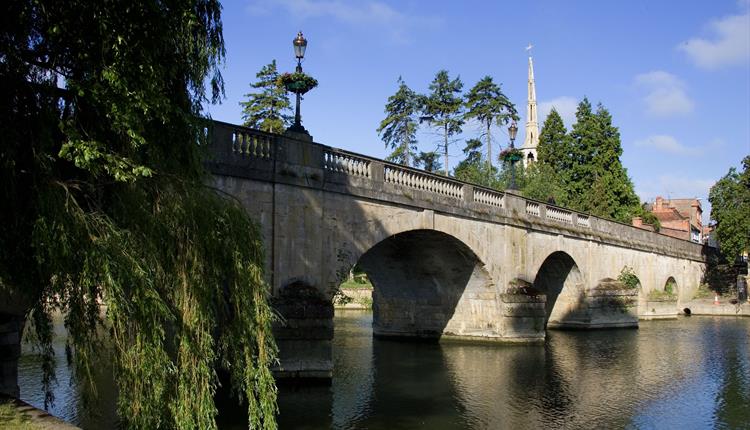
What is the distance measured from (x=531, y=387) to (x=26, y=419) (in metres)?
11.3

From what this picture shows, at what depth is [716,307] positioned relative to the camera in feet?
124

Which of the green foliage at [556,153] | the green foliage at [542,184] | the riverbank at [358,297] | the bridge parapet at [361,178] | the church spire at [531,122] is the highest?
the church spire at [531,122]

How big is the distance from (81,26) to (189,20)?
46.1 inches

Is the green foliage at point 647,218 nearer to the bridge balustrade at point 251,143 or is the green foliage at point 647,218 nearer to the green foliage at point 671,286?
the green foliage at point 671,286

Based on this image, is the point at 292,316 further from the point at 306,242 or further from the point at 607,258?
the point at 607,258

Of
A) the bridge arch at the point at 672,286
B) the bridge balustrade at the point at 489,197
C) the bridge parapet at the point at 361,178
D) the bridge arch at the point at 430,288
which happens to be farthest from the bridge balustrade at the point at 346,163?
the bridge arch at the point at 672,286

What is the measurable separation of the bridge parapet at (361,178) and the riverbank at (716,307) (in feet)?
55.0

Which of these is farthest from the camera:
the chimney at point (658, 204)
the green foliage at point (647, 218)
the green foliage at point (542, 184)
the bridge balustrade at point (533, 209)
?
the chimney at point (658, 204)

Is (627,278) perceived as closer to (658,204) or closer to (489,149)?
(489,149)

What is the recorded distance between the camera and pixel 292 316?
1330cm

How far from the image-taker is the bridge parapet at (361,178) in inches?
512

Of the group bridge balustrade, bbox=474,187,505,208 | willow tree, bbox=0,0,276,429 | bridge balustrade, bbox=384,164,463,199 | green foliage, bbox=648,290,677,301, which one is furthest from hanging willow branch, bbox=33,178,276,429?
green foliage, bbox=648,290,677,301

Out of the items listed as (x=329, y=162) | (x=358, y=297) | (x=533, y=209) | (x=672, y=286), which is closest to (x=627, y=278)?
(x=533, y=209)

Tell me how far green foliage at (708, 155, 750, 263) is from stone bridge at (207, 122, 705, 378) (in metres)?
3.92
